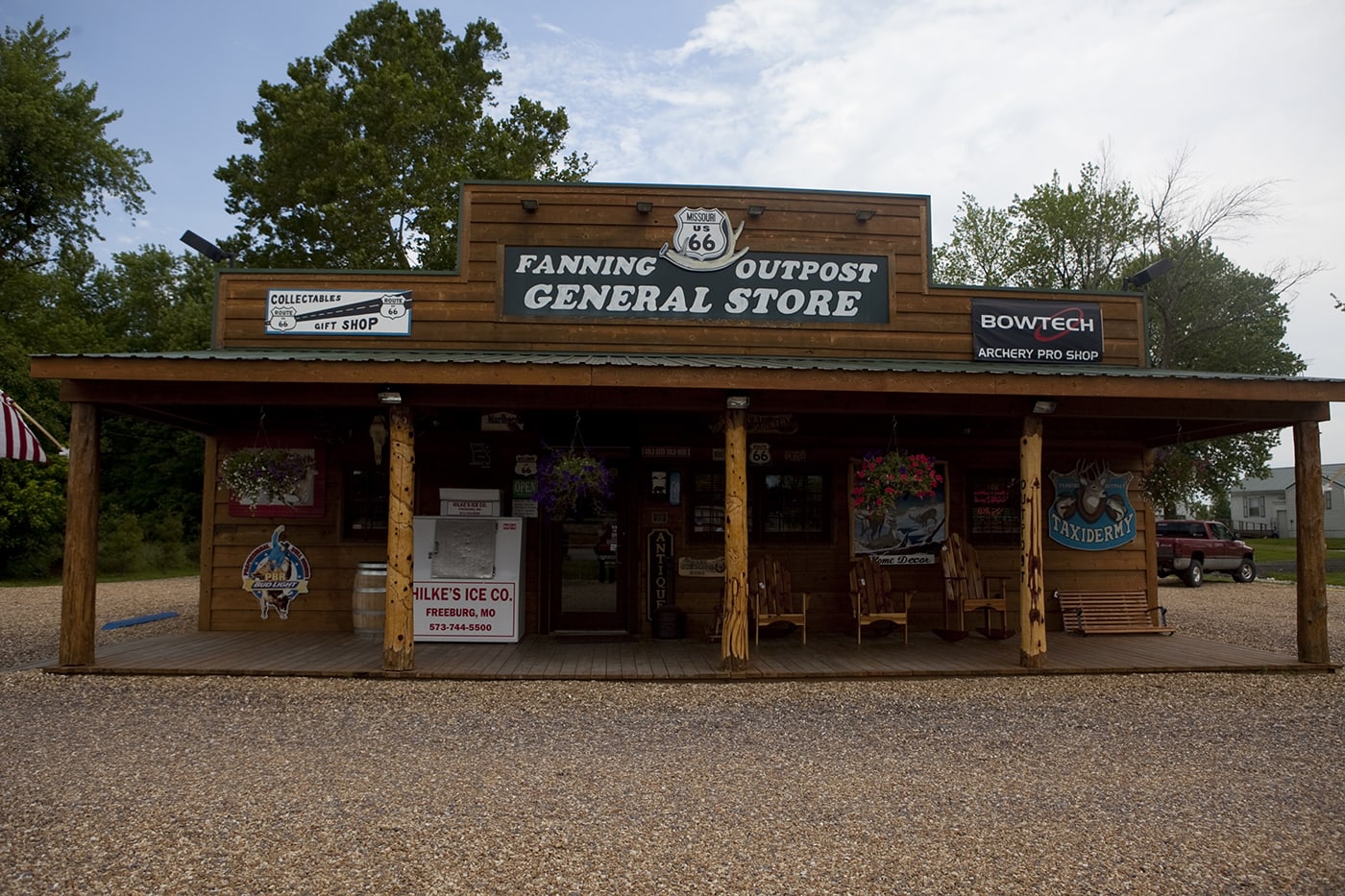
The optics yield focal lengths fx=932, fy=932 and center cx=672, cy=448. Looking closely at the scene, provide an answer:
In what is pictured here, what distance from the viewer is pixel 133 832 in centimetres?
419

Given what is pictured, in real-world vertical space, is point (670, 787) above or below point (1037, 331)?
below

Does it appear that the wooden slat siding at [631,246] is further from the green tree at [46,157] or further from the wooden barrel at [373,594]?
the green tree at [46,157]

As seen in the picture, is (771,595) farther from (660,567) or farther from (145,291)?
(145,291)

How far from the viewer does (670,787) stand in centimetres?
501

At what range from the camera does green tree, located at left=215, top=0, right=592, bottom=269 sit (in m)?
23.0

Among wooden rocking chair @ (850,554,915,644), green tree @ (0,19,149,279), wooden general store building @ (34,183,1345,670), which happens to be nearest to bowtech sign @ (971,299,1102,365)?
wooden general store building @ (34,183,1345,670)

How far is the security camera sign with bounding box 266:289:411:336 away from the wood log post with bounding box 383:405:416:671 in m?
2.49

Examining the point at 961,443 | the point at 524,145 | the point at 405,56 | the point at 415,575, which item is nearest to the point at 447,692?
the point at 415,575

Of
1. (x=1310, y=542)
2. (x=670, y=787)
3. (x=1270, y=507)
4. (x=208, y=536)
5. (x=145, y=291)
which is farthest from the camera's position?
(x=1270, y=507)

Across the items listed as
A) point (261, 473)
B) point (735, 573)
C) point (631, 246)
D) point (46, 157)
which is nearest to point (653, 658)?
point (735, 573)

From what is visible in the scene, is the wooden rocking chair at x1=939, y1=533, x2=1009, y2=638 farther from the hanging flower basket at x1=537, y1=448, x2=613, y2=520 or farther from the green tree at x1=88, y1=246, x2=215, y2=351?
the green tree at x1=88, y1=246, x2=215, y2=351

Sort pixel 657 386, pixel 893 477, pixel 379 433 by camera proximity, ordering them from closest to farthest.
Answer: pixel 657 386, pixel 893 477, pixel 379 433

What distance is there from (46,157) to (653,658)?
25.3 m

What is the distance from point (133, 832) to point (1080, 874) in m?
4.11
